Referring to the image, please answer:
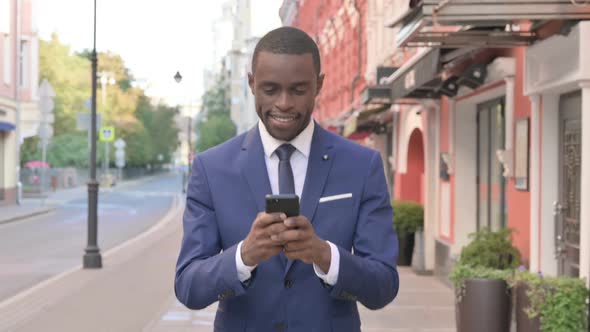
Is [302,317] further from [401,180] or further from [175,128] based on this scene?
[175,128]

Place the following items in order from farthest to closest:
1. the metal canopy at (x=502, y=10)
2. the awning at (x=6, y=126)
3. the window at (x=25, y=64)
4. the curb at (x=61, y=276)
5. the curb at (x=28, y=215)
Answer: the window at (x=25, y=64) < the awning at (x=6, y=126) < the curb at (x=28, y=215) < the curb at (x=61, y=276) < the metal canopy at (x=502, y=10)

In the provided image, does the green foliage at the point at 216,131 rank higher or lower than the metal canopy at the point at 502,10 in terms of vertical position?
higher

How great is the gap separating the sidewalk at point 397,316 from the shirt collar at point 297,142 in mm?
7289

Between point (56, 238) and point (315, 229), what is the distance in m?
22.5

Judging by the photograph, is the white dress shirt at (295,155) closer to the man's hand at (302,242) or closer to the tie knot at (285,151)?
the tie knot at (285,151)

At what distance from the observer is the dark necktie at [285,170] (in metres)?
2.82

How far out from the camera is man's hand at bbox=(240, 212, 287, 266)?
2412mm

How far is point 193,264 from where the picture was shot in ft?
9.09

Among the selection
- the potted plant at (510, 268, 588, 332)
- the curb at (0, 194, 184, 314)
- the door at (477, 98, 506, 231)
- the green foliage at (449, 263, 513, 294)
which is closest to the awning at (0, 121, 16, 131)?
the curb at (0, 194, 184, 314)

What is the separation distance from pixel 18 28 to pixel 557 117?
32769mm

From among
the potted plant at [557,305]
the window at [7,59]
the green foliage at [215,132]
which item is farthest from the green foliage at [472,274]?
the green foliage at [215,132]

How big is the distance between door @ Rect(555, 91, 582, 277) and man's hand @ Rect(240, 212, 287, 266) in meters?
7.15

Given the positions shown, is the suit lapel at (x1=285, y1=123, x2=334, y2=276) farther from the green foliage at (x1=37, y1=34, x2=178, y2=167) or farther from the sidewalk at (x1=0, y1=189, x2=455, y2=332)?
the green foliage at (x1=37, y1=34, x2=178, y2=167)

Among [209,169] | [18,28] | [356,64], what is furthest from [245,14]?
[209,169]
